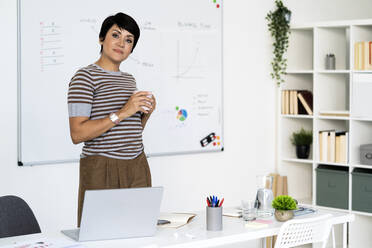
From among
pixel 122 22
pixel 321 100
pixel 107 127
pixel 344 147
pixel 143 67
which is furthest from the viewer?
pixel 321 100

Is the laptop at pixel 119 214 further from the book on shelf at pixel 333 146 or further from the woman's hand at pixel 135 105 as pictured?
the book on shelf at pixel 333 146

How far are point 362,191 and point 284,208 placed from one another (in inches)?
86.5

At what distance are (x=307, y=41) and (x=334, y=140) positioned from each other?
3.42ft

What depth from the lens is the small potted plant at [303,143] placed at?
5047 millimetres

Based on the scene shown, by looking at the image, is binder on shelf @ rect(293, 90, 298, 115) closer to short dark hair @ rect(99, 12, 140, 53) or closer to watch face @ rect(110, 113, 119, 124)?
short dark hair @ rect(99, 12, 140, 53)

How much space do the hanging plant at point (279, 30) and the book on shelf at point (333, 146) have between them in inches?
24.8

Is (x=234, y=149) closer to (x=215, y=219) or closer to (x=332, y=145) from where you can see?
(x=332, y=145)

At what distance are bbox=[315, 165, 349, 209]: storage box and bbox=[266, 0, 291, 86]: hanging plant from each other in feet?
2.91

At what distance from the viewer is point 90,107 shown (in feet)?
9.09

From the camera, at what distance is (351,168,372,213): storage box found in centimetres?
451

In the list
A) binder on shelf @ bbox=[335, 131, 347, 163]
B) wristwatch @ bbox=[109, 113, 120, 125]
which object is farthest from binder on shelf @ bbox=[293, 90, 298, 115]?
wristwatch @ bbox=[109, 113, 120, 125]

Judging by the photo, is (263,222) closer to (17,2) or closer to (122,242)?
(122,242)

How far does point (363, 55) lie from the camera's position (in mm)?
4570

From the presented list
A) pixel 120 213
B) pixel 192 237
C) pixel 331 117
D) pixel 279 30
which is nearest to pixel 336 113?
pixel 331 117
